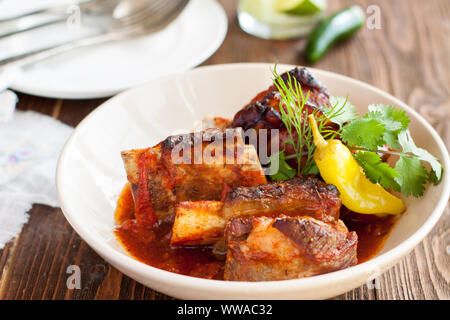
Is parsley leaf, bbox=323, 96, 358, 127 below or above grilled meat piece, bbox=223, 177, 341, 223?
above

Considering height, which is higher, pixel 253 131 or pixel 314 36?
pixel 253 131

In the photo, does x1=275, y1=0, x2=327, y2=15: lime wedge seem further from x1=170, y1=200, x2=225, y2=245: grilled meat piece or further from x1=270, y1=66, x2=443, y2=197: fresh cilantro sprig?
x1=170, y1=200, x2=225, y2=245: grilled meat piece

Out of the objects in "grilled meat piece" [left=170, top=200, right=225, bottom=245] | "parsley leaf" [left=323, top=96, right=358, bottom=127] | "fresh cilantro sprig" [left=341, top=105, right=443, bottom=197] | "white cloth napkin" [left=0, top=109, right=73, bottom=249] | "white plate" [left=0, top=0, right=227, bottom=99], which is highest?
"parsley leaf" [left=323, top=96, right=358, bottom=127]

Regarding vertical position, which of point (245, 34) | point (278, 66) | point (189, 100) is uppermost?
point (278, 66)

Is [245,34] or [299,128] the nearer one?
[299,128]

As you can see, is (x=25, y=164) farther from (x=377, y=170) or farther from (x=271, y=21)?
(x=271, y=21)

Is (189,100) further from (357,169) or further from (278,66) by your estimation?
(357,169)

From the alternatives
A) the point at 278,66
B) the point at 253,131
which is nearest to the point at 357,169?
the point at 253,131

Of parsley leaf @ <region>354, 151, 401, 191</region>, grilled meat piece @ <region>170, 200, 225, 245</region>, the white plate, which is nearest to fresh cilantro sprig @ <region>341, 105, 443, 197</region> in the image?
parsley leaf @ <region>354, 151, 401, 191</region>
